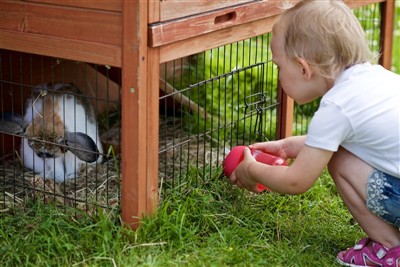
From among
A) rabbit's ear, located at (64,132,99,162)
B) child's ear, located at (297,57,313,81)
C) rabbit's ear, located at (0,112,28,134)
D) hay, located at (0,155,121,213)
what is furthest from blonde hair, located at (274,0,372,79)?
rabbit's ear, located at (0,112,28,134)

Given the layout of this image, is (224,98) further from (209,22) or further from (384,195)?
(384,195)

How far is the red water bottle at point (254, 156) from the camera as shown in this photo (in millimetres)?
3043

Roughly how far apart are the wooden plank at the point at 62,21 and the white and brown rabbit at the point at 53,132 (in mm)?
455

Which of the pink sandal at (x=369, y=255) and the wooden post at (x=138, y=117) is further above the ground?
the wooden post at (x=138, y=117)

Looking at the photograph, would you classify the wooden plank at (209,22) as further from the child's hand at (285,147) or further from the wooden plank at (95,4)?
the child's hand at (285,147)

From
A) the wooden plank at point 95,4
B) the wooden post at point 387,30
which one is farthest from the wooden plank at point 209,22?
the wooden post at point 387,30

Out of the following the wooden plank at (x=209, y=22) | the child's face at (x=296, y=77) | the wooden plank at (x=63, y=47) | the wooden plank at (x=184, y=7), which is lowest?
the child's face at (x=296, y=77)

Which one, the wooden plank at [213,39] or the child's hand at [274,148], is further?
the child's hand at [274,148]

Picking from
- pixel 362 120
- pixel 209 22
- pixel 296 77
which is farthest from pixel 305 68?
pixel 209 22

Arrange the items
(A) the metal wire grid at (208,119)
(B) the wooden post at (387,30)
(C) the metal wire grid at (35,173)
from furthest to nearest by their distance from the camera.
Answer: (B) the wooden post at (387,30)
(A) the metal wire grid at (208,119)
(C) the metal wire grid at (35,173)

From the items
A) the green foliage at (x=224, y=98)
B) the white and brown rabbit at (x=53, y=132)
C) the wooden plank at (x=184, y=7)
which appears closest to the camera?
the wooden plank at (x=184, y=7)

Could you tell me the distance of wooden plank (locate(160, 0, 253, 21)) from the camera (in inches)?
105

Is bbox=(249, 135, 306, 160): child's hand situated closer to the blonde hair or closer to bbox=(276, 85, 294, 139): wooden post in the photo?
the blonde hair

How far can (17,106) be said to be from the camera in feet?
12.4
